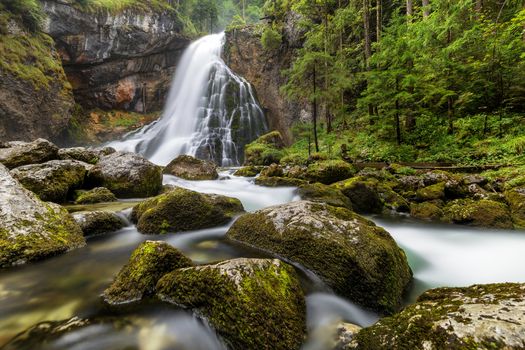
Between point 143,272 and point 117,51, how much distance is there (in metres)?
A: 32.2

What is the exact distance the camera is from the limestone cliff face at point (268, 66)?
2467 centimetres

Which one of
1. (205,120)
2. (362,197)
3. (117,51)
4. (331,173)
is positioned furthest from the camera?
(117,51)

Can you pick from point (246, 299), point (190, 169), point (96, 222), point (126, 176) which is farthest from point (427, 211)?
point (190, 169)

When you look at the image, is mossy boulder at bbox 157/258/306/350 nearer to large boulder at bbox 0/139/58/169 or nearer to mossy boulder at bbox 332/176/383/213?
mossy boulder at bbox 332/176/383/213

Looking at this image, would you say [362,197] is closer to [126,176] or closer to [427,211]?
[427,211]

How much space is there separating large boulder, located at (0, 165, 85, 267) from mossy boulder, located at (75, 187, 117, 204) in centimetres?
260

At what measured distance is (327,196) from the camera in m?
7.28

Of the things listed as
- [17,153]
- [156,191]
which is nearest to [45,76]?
[17,153]

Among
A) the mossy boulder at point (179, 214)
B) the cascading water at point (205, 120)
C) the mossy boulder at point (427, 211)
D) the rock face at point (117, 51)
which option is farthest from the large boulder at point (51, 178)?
the rock face at point (117, 51)

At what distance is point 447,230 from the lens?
6.10 m

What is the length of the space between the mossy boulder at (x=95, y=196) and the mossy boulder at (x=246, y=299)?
18.5ft

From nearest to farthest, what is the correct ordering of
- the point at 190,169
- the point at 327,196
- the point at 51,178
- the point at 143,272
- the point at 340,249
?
1. the point at 143,272
2. the point at 340,249
3. the point at 51,178
4. the point at 327,196
5. the point at 190,169

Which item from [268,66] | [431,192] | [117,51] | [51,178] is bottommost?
[431,192]

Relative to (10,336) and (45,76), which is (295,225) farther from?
(45,76)
